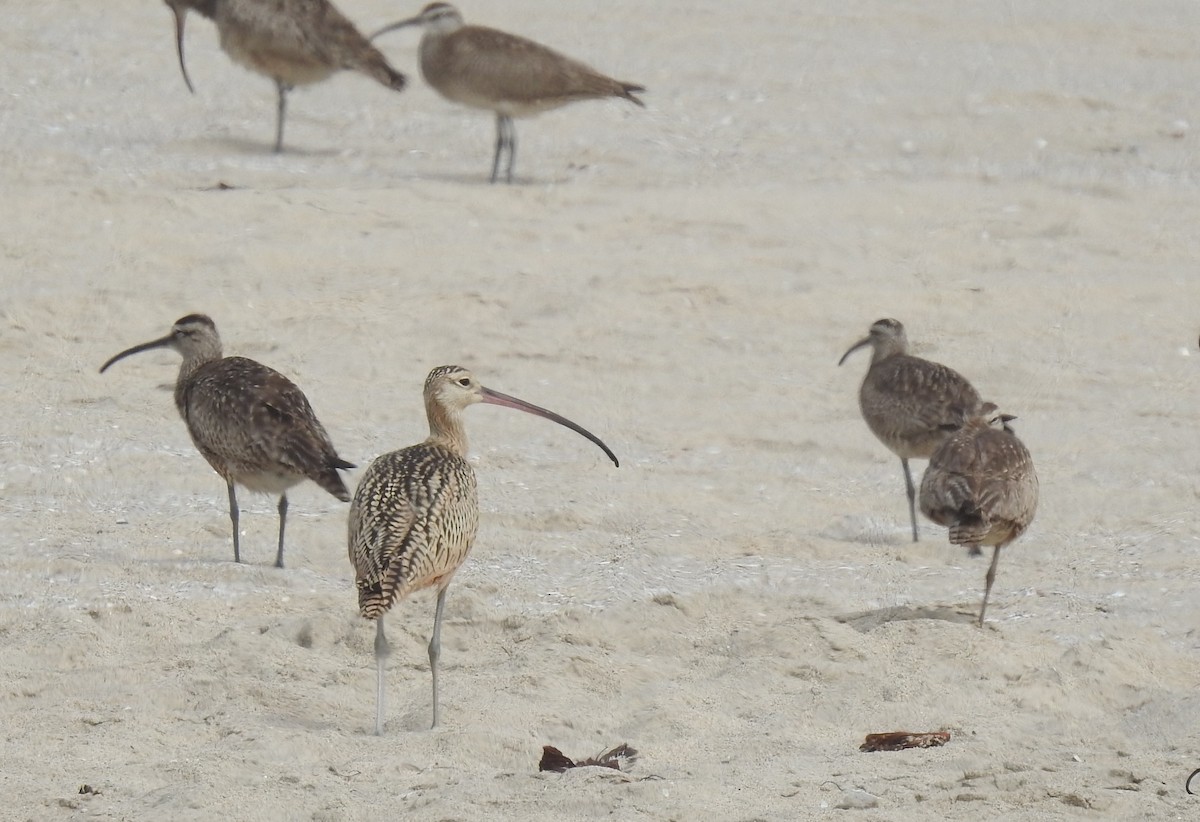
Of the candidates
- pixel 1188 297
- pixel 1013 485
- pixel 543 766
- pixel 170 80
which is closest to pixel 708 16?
pixel 170 80

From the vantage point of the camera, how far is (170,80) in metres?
14.6

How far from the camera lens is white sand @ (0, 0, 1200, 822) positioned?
588 centimetres

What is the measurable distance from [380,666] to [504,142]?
7570mm

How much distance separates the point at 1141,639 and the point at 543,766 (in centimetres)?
250

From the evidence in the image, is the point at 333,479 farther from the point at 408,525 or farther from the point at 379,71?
the point at 379,71

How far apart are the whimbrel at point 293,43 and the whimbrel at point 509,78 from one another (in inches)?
20.8

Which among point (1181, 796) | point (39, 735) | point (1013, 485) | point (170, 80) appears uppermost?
point (170, 80)

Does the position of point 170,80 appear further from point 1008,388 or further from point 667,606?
point 667,606

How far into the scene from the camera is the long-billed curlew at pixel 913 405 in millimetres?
8594

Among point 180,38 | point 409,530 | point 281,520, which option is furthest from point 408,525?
point 180,38

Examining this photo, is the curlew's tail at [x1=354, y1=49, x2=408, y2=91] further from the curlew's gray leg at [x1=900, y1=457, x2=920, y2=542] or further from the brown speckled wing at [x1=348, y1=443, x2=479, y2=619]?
the brown speckled wing at [x1=348, y1=443, x2=479, y2=619]

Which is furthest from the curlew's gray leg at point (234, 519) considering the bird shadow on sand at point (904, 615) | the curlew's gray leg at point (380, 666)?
the bird shadow on sand at point (904, 615)

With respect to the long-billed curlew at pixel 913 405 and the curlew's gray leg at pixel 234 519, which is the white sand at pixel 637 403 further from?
the long-billed curlew at pixel 913 405

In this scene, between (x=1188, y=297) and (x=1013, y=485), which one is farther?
(x=1188, y=297)
